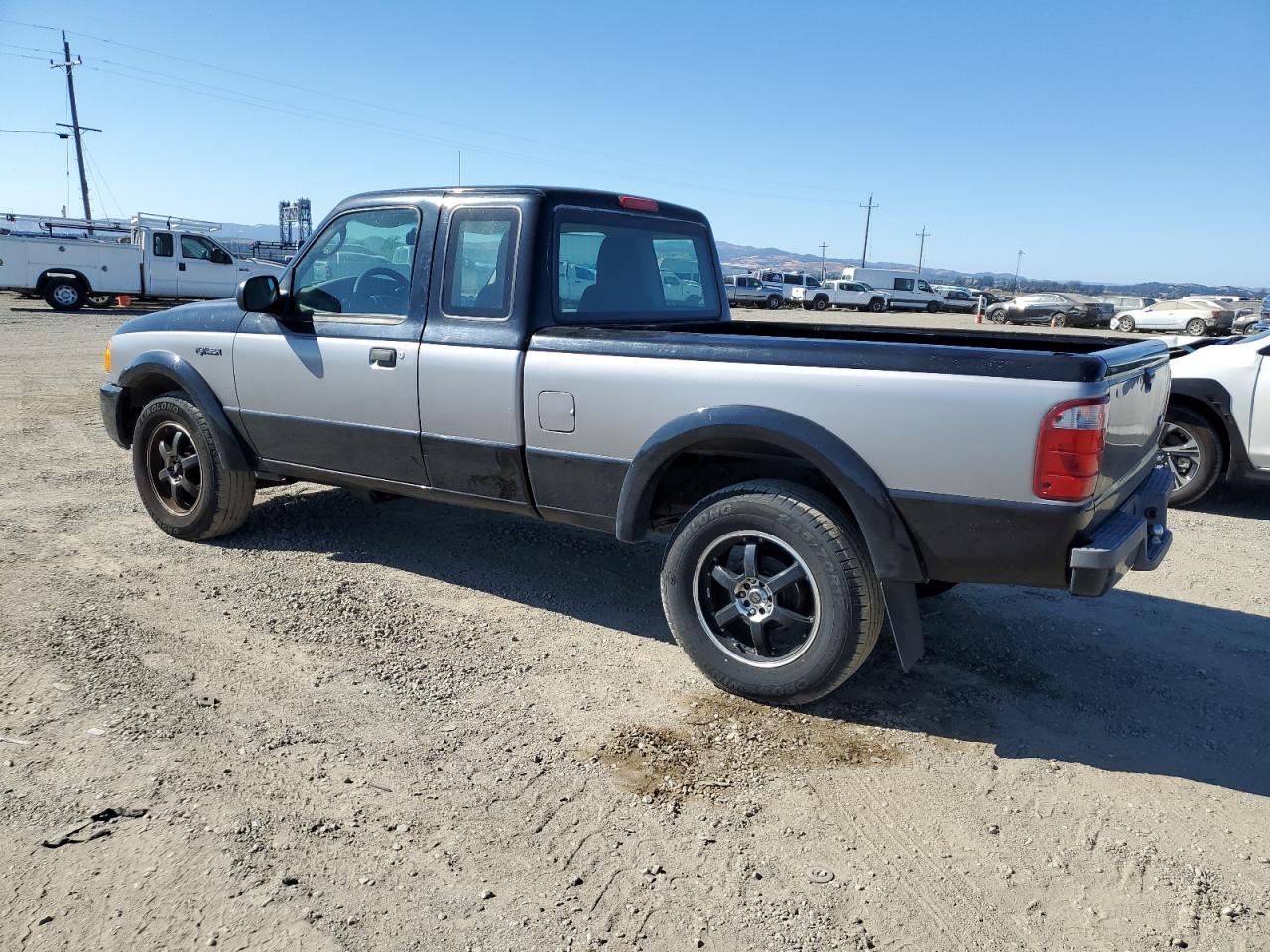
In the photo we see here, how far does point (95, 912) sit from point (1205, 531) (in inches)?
261

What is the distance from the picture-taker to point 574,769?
330 cm

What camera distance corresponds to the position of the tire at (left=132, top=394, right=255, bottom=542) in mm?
5430

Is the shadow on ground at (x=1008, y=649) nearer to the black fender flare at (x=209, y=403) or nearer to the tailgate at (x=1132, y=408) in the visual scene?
the black fender flare at (x=209, y=403)

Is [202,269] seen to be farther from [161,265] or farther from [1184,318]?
[1184,318]

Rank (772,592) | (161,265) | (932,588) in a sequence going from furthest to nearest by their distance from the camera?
1. (161,265)
2. (932,588)
3. (772,592)

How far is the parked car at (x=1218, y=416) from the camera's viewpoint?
22.1 feet

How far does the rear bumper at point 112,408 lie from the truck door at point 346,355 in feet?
3.86

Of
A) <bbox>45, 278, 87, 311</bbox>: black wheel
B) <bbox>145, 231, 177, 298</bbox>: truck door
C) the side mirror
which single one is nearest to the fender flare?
the side mirror

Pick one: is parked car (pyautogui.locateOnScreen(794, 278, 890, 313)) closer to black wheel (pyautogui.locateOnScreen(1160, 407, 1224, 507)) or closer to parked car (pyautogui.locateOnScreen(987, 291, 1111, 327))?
parked car (pyautogui.locateOnScreen(987, 291, 1111, 327))

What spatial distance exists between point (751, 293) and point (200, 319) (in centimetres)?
4228

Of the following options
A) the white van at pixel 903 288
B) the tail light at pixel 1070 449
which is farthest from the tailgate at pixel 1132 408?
the white van at pixel 903 288

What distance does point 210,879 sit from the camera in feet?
8.70

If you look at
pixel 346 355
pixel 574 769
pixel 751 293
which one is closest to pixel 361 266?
pixel 346 355

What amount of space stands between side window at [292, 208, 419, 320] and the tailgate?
3103mm
